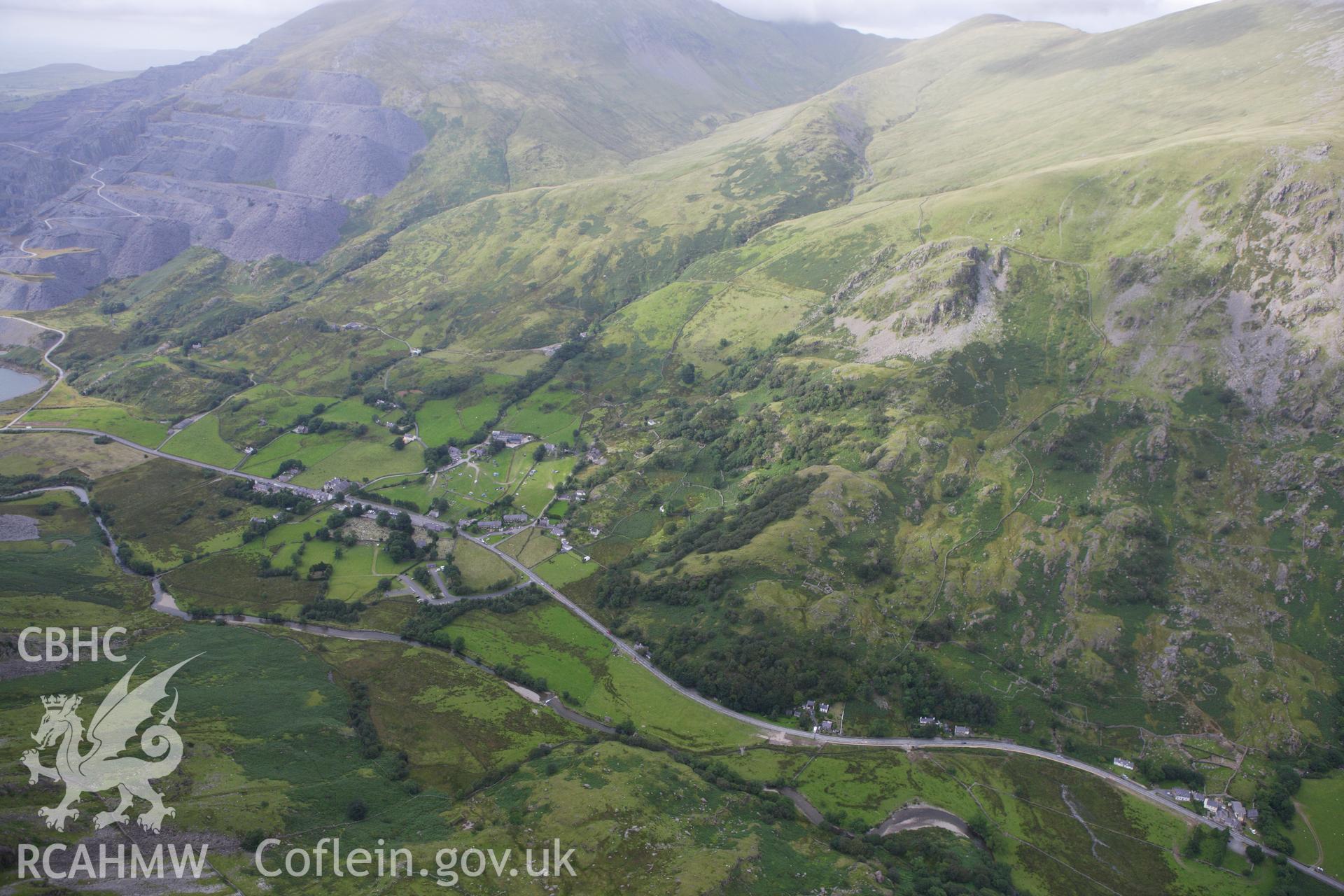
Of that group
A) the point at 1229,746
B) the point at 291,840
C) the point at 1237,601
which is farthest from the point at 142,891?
the point at 1237,601

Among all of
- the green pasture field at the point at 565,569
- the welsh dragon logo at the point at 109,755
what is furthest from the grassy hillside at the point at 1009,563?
the welsh dragon logo at the point at 109,755

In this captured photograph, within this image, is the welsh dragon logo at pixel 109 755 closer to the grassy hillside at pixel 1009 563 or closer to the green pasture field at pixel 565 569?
the grassy hillside at pixel 1009 563

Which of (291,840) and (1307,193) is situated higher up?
(1307,193)

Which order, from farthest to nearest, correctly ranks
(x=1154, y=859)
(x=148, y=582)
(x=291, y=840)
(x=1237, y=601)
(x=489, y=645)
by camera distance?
(x=148, y=582) < (x=489, y=645) < (x=1237, y=601) < (x=1154, y=859) < (x=291, y=840)

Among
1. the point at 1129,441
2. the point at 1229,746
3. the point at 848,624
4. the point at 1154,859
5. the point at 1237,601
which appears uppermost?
the point at 1129,441

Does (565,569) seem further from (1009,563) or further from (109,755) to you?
(1009,563)

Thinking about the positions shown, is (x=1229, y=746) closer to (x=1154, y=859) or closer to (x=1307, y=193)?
(x=1154, y=859)

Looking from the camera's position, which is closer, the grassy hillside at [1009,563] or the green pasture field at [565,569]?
the grassy hillside at [1009,563]

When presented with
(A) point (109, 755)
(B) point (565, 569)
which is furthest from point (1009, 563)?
(A) point (109, 755)
